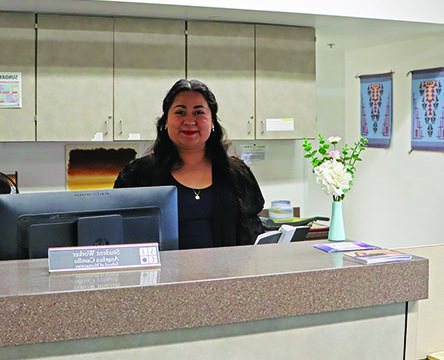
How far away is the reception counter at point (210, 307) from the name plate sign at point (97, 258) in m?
0.03

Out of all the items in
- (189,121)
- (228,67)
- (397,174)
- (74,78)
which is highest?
(228,67)

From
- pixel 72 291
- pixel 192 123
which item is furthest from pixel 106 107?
pixel 72 291

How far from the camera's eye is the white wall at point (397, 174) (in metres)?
4.34

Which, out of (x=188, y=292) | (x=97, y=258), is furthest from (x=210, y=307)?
(x=97, y=258)

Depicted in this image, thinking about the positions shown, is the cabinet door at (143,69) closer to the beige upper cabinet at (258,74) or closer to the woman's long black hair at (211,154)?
the beige upper cabinet at (258,74)

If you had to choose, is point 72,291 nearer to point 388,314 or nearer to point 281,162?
point 388,314

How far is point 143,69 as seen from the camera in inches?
147

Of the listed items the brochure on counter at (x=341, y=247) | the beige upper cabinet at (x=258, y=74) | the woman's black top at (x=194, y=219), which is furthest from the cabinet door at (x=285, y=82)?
the brochure on counter at (x=341, y=247)

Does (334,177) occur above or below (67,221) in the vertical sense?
above

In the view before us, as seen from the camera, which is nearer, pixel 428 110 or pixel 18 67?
pixel 18 67

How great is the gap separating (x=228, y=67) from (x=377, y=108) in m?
1.46

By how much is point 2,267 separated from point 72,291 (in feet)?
1.16

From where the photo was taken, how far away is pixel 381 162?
4.79 metres

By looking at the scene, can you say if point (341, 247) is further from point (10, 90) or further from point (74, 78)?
point (10, 90)
